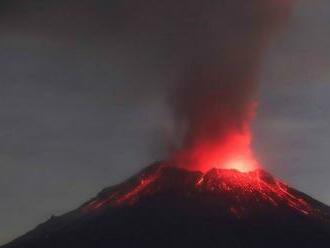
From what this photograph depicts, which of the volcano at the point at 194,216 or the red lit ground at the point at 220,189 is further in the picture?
the red lit ground at the point at 220,189

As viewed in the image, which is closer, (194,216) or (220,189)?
(194,216)

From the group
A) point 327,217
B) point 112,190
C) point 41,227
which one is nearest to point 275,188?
point 327,217

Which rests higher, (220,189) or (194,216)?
(220,189)

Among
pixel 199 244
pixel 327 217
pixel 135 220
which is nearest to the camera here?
pixel 199 244

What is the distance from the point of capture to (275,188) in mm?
125625

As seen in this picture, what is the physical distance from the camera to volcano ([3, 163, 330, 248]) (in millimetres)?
108188

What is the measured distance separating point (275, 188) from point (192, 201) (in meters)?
16.2

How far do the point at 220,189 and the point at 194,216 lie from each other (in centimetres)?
839

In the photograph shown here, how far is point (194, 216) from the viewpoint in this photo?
113m

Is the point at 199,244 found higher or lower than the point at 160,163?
lower

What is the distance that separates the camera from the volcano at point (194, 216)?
108188 millimetres

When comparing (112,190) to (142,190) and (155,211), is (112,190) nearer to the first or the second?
(142,190)

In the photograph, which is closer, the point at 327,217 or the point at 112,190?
the point at 327,217

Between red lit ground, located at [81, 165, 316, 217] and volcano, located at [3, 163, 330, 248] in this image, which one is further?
red lit ground, located at [81, 165, 316, 217]
